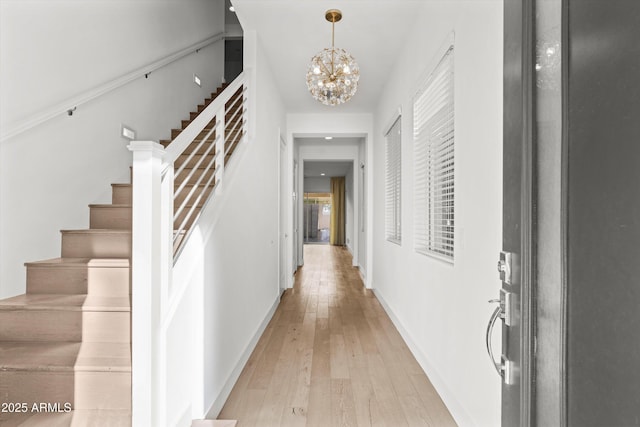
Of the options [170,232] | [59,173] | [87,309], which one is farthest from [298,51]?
[87,309]

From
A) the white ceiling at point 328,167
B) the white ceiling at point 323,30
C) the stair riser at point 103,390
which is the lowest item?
the stair riser at point 103,390

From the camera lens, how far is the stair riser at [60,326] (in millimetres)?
1683

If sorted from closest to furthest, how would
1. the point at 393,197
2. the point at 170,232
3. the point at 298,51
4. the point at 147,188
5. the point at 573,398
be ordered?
1. the point at 573,398
2. the point at 147,188
3. the point at 170,232
4. the point at 298,51
5. the point at 393,197

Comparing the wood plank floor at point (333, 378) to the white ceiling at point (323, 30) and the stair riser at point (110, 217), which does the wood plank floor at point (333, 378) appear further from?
the white ceiling at point (323, 30)

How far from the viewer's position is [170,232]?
147 centimetres

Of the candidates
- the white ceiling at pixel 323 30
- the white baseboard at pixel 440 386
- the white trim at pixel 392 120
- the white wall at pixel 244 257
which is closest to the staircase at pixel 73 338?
the white wall at pixel 244 257

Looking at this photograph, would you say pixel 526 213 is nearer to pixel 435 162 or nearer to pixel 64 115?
pixel 435 162

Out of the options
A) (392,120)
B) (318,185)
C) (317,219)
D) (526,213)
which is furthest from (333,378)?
(317,219)

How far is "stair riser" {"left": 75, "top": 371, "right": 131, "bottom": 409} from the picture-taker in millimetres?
1495

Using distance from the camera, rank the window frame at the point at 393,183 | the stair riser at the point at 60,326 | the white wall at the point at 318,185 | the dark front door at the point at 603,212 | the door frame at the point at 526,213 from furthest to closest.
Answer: the white wall at the point at 318,185
the window frame at the point at 393,183
the stair riser at the point at 60,326
the door frame at the point at 526,213
the dark front door at the point at 603,212

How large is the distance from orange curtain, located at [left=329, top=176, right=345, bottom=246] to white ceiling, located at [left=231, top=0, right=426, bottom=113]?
859 centimetres

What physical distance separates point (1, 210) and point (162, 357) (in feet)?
4.67

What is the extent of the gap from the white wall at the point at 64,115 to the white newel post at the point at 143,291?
1.27m

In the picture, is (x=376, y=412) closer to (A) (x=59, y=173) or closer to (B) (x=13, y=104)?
(A) (x=59, y=173)
